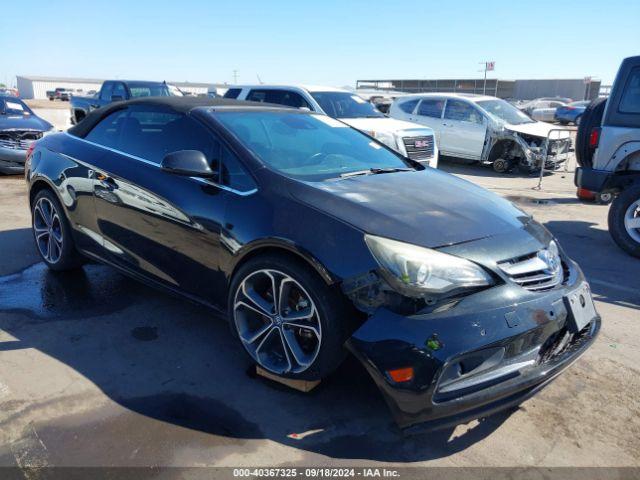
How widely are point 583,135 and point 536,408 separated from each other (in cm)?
457

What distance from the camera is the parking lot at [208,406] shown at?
97.0 inches

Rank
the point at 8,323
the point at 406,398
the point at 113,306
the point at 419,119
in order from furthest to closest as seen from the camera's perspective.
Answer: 1. the point at 419,119
2. the point at 113,306
3. the point at 8,323
4. the point at 406,398

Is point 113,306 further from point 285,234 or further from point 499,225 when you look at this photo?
point 499,225

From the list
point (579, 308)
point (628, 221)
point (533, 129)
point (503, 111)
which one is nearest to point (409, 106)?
point (503, 111)

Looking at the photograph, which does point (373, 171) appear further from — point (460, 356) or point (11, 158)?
point (11, 158)

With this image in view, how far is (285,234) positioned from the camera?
8.91 ft

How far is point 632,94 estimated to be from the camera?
5.80 metres

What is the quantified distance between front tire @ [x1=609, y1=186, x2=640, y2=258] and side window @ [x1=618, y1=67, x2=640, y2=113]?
0.91 metres

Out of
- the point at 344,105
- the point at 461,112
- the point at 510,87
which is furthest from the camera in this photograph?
the point at 510,87

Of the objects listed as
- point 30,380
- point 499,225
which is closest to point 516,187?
point 499,225

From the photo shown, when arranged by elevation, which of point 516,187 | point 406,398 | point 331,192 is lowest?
point 516,187

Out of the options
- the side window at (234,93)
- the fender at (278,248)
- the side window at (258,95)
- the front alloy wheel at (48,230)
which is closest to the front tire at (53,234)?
the front alloy wheel at (48,230)

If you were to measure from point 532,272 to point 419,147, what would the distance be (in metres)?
7.23

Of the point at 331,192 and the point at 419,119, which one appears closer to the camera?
the point at 331,192
